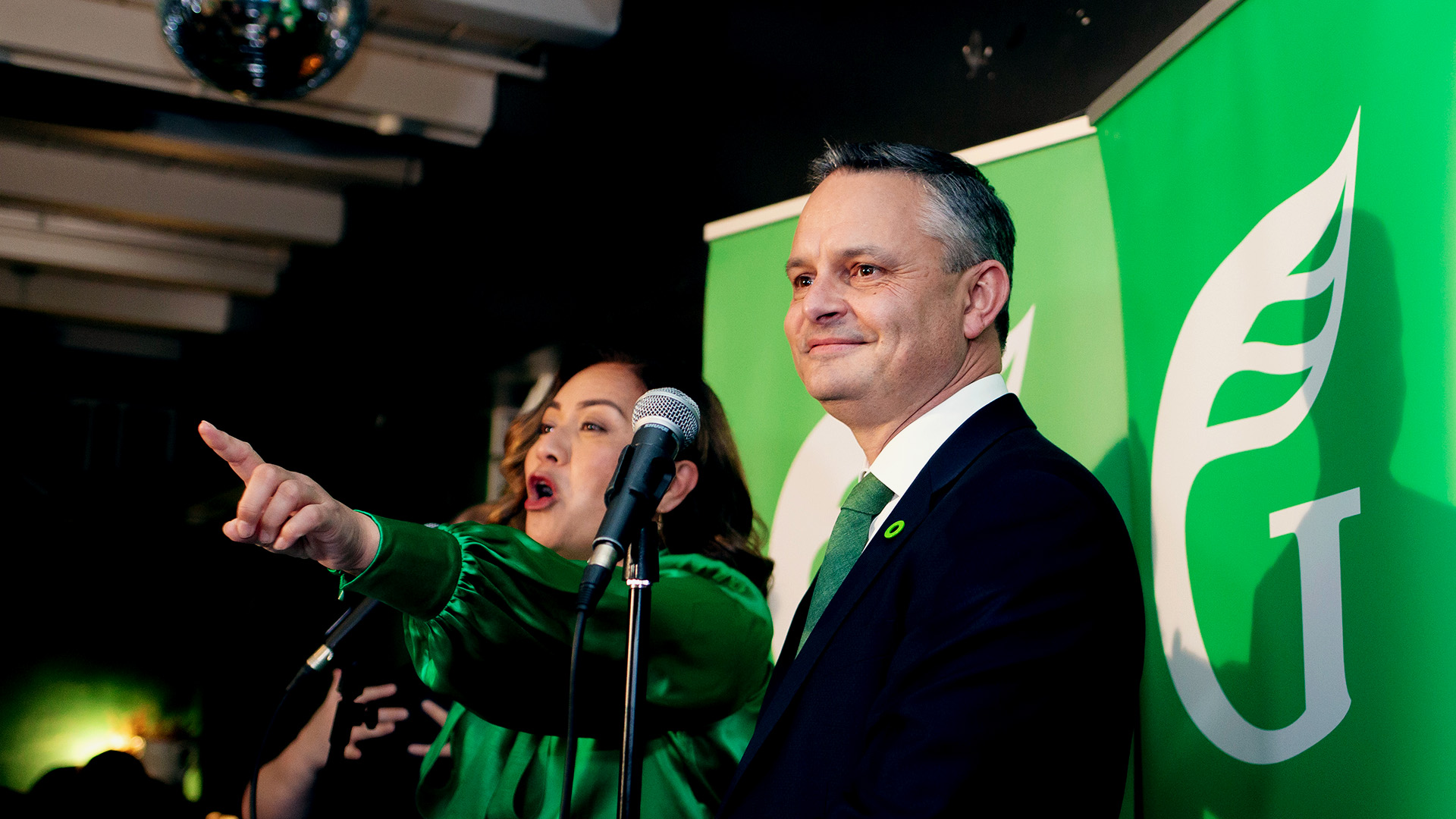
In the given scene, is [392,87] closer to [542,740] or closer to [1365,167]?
[542,740]

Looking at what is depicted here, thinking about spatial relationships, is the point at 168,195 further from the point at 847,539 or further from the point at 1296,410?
the point at 1296,410

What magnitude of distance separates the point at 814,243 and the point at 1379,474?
80 centimetres

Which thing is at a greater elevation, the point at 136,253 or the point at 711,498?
the point at 136,253

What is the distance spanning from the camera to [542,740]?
6.59ft

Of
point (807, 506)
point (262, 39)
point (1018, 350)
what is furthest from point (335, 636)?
point (262, 39)

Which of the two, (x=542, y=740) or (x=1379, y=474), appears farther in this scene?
(x=542, y=740)

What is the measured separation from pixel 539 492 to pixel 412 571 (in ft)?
3.10

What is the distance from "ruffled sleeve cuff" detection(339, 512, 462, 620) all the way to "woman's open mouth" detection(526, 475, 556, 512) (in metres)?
0.81

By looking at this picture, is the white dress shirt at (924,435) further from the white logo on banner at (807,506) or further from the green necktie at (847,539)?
the white logo on banner at (807,506)

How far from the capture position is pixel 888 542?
1329mm

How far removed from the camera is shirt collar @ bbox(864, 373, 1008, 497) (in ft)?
4.86

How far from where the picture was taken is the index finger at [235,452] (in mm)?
1230

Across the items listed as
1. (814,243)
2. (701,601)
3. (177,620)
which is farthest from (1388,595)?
(177,620)

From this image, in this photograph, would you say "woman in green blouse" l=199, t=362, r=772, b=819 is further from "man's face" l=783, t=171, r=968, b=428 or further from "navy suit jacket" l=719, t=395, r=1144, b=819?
"man's face" l=783, t=171, r=968, b=428
